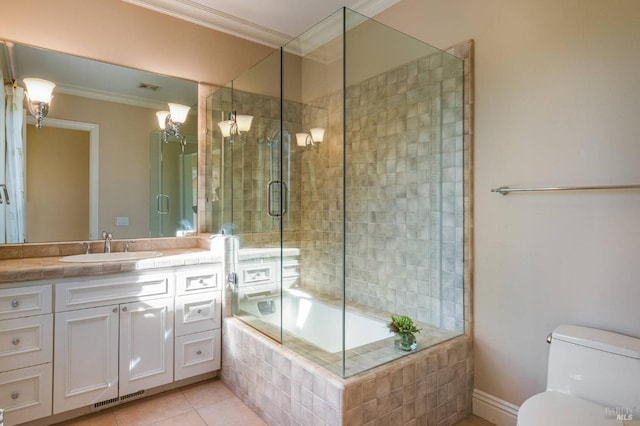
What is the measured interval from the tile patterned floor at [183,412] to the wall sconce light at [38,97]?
1876 millimetres

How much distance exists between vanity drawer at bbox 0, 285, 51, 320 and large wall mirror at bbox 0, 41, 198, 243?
0.56 meters

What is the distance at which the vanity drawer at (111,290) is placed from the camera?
2.03m

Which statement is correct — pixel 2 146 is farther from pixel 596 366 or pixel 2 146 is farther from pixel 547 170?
pixel 596 366

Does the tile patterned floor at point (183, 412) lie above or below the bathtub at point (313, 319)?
below

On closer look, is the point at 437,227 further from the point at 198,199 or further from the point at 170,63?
the point at 170,63

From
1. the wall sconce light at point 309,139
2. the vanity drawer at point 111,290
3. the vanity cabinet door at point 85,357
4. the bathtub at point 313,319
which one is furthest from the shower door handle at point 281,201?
the vanity cabinet door at point 85,357

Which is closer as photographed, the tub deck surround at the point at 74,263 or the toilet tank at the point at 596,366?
the toilet tank at the point at 596,366

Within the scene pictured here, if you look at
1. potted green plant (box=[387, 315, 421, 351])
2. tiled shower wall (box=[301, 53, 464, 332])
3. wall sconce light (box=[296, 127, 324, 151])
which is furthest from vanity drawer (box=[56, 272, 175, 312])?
potted green plant (box=[387, 315, 421, 351])

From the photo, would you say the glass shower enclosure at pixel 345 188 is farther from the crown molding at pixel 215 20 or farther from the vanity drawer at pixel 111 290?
the vanity drawer at pixel 111 290

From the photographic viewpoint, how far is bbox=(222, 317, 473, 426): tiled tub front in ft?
5.34

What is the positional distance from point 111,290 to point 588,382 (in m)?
2.53

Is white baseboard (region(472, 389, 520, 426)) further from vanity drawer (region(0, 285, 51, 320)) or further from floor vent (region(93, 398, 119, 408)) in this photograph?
vanity drawer (region(0, 285, 51, 320))

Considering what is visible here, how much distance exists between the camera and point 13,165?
2.25 m

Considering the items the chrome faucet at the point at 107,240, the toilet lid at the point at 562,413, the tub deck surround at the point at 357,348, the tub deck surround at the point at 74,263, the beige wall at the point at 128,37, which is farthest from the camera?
the chrome faucet at the point at 107,240
